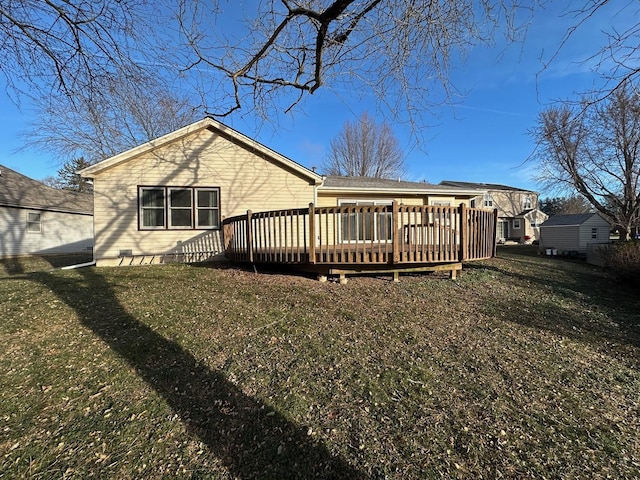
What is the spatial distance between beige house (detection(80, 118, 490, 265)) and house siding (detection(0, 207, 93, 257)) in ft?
37.9

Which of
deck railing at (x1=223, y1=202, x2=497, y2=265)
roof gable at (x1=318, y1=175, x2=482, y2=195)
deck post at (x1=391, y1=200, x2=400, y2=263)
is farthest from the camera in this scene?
roof gable at (x1=318, y1=175, x2=482, y2=195)

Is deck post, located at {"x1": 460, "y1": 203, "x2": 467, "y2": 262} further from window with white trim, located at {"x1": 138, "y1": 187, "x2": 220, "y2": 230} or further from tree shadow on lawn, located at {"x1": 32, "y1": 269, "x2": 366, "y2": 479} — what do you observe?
window with white trim, located at {"x1": 138, "y1": 187, "x2": 220, "y2": 230}

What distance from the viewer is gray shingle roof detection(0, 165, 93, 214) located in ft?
56.3

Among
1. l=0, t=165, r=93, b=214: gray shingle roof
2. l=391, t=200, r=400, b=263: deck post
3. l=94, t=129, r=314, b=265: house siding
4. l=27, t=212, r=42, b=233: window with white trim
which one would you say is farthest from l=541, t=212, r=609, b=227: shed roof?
l=27, t=212, r=42, b=233: window with white trim

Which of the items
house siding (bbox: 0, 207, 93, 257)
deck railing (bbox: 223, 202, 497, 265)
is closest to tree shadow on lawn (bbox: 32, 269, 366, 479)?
deck railing (bbox: 223, 202, 497, 265)

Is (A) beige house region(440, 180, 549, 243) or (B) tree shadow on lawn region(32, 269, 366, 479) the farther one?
(A) beige house region(440, 180, 549, 243)

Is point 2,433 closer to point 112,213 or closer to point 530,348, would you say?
point 530,348

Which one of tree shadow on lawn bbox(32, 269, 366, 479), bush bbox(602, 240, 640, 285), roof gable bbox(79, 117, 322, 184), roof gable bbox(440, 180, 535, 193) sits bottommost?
tree shadow on lawn bbox(32, 269, 366, 479)

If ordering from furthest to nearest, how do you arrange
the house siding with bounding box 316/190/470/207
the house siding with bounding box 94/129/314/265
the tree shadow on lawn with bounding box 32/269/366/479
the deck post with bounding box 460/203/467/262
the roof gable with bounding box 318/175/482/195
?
the house siding with bounding box 316/190/470/207, the roof gable with bounding box 318/175/482/195, the house siding with bounding box 94/129/314/265, the deck post with bounding box 460/203/467/262, the tree shadow on lawn with bounding box 32/269/366/479

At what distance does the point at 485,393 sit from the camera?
331 centimetres

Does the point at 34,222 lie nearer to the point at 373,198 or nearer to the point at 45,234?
the point at 45,234

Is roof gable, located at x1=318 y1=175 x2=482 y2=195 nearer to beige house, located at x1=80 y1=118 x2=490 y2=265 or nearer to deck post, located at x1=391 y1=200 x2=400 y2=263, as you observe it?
beige house, located at x1=80 y1=118 x2=490 y2=265

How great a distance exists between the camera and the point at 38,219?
18.3 metres

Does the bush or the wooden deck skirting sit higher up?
the wooden deck skirting
